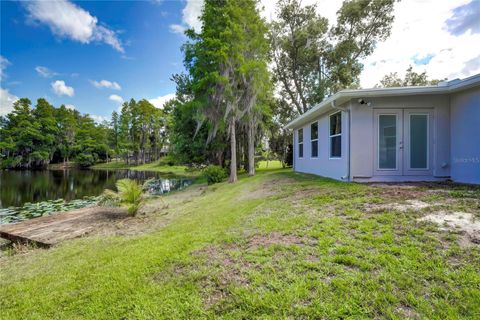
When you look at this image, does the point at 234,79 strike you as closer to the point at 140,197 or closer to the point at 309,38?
Result: the point at 140,197

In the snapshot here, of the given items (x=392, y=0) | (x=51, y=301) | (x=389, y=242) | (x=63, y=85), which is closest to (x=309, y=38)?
(x=392, y=0)

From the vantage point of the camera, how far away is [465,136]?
5902 millimetres

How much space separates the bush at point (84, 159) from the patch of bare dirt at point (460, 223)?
42925mm

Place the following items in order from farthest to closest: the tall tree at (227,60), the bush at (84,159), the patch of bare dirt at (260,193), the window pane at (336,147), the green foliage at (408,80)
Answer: the bush at (84,159) → the green foliage at (408,80) → the tall tree at (227,60) → the window pane at (336,147) → the patch of bare dirt at (260,193)

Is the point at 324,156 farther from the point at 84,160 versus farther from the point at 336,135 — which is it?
the point at 84,160

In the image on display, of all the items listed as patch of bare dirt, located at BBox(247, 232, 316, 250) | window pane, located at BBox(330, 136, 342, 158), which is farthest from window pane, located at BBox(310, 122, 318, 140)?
patch of bare dirt, located at BBox(247, 232, 316, 250)

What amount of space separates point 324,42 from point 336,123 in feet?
41.3

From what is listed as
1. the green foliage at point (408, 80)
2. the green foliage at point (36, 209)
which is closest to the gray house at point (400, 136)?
the green foliage at point (36, 209)

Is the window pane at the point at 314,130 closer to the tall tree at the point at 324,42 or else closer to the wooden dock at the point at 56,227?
the wooden dock at the point at 56,227

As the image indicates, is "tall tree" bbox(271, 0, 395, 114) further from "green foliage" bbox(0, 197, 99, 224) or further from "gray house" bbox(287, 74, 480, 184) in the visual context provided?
"green foliage" bbox(0, 197, 99, 224)

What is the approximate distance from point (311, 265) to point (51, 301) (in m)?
2.67

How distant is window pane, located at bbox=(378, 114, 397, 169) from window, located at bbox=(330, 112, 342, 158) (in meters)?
1.07

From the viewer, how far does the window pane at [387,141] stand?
6398 mm

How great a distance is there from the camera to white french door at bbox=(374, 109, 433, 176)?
6.39 metres
